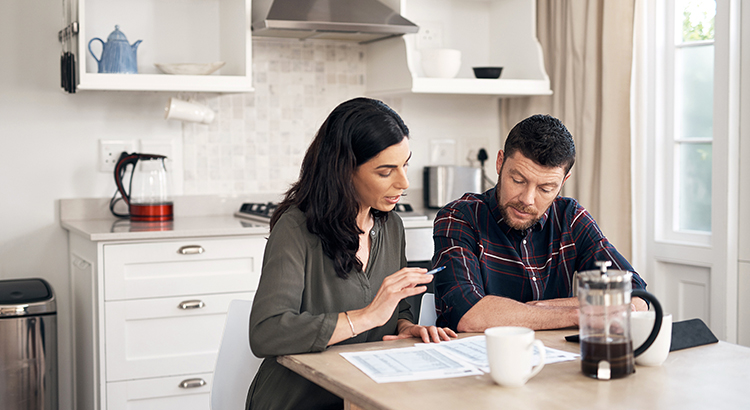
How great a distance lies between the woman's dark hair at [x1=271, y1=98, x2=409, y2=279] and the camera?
4.85 ft

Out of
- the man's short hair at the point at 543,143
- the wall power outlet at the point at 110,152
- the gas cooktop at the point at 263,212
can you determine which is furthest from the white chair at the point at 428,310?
the wall power outlet at the point at 110,152

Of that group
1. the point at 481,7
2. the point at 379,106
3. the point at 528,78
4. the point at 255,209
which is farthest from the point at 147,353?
the point at 481,7

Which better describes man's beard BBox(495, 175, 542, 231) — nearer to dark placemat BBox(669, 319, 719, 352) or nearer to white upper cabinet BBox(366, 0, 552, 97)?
dark placemat BBox(669, 319, 719, 352)

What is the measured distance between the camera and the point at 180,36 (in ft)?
9.96

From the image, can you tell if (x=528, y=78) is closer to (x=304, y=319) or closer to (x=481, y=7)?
(x=481, y=7)

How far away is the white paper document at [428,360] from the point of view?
1169mm

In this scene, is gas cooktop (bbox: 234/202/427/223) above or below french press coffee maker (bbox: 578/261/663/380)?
above

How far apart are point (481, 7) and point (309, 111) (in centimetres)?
101

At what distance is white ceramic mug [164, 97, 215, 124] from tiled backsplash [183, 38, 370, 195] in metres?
0.13

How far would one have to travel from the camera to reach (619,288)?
1.13 metres

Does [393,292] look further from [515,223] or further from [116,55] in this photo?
[116,55]

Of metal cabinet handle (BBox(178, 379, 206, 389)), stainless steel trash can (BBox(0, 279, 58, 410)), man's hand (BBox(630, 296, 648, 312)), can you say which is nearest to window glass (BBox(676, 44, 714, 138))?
man's hand (BBox(630, 296, 648, 312))

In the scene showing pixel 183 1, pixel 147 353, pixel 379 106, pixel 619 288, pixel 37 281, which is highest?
pixel 183 1

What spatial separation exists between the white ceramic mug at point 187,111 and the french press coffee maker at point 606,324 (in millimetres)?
2093
